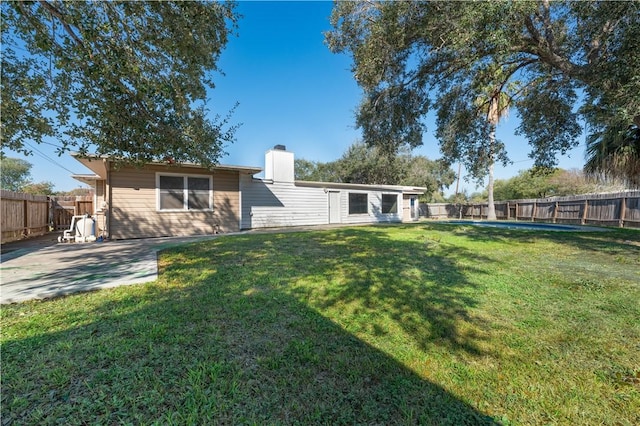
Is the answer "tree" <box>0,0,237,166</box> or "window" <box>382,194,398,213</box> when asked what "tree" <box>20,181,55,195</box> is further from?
"window" <box>382,194,398,213</box>

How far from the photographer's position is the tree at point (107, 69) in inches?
145

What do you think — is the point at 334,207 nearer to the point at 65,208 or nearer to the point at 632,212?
the point at 65,208

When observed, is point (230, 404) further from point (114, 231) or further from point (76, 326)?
point (114, 231)

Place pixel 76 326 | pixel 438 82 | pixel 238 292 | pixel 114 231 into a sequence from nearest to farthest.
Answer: pixel 76 326 → pixel 238 292 → pixel 438 82 → pixel 114 231

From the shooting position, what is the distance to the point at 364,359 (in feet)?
6.83

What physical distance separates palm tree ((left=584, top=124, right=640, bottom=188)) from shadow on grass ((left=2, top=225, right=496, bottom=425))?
887cm

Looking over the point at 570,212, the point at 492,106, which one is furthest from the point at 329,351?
the point at 570,212

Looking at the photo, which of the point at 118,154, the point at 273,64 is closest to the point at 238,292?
the point at 118,154

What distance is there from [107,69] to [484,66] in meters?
6.63

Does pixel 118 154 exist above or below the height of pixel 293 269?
above

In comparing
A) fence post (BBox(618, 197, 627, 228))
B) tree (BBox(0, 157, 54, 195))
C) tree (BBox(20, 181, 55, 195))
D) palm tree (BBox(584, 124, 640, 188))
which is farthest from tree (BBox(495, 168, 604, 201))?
tree (BBox(0, 157, 54, 195))

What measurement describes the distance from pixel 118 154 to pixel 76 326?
4.13m

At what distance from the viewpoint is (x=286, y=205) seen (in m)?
13.0

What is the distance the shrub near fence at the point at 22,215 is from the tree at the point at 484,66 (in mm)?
10593
